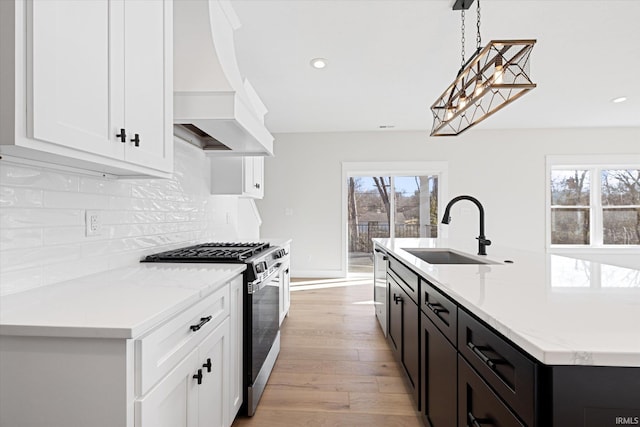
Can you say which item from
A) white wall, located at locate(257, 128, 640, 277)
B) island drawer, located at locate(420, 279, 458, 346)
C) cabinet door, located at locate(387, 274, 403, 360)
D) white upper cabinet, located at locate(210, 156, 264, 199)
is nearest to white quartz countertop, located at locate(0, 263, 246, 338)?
island drawer, located at locate(420, 279, 458, 346)

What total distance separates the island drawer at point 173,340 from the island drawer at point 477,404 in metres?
0.95

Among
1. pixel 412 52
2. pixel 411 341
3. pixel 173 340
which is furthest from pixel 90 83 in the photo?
pixel 412 52

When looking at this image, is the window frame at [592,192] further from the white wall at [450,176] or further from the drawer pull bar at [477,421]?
the drawer pull bar at [477,421]

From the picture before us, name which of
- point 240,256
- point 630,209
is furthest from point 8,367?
point 630,209

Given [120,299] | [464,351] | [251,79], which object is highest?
[251,79]

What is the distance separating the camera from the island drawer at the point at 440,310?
122cm

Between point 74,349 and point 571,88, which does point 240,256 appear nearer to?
point 74,349

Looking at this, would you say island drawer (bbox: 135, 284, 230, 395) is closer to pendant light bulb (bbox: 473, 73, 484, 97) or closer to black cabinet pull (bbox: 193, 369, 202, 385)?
black cabinet pull (bbox: 193, 369, 202, 385)

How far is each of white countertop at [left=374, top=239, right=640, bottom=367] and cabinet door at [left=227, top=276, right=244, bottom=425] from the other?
0.93m

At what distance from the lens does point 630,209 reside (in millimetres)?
5719

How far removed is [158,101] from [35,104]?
Result: 2.15 ft

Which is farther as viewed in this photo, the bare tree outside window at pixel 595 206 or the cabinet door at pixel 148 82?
the bare tree outside window at pixel 595 206

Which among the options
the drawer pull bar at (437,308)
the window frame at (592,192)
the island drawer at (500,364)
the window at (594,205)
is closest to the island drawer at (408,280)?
the drawer pull bar at (437,308)

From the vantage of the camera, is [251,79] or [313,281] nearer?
[251,79]
